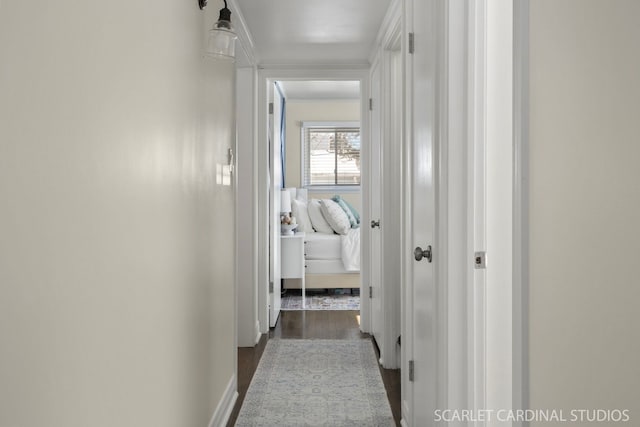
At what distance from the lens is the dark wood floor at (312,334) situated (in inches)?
118

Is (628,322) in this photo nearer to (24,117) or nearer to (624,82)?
(624,82)

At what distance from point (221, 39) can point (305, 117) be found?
5.26 metres

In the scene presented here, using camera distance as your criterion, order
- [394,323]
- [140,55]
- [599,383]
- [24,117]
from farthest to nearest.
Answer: [394,323] < [140,55] < [599,383] < [24,117]

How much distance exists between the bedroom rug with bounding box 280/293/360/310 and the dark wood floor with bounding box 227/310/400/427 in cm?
19

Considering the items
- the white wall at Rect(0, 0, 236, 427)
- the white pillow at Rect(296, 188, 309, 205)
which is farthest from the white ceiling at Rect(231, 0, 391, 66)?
the white pillow at Rect(296, 188, 309, 205)

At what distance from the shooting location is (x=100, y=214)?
1116mm

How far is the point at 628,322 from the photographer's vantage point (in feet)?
2.82

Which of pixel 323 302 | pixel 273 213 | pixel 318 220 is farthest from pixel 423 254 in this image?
pixel 318 220

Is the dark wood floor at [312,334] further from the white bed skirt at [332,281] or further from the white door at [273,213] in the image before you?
the white bed skirt at [332,281]

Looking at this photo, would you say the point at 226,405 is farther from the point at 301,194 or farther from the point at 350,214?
the point at 301,194

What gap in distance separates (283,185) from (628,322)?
619 centimetres

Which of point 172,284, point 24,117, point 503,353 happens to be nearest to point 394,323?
point 503,353

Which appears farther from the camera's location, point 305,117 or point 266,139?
point 305,117

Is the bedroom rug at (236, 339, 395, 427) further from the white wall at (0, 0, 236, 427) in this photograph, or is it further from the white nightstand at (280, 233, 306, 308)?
the white nightstand at (280, 233, 306, 308)
